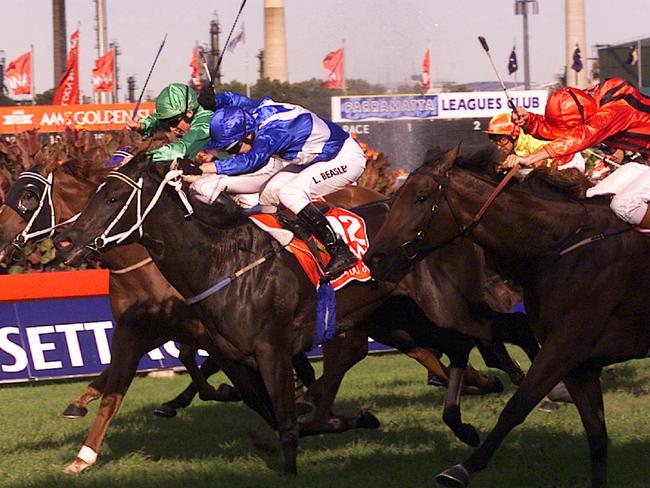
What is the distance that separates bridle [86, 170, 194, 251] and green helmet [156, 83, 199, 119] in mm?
1166

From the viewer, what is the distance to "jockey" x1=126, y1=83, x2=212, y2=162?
704cm

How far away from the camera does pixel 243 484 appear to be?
6.21 meters

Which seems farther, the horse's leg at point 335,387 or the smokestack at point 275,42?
the smokestack at point 275,42

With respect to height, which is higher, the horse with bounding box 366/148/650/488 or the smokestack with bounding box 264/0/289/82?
the smokestack with bounding box 264/0/289/82

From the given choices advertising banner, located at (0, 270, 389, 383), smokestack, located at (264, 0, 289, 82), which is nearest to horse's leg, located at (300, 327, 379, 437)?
advertising banner, located at (0, 270, 389, 383)

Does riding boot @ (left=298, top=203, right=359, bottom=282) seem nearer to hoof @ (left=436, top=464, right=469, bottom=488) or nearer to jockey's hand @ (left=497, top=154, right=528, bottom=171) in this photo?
jockey's hand @ (left=497, top=154, right=528, bottom=171)

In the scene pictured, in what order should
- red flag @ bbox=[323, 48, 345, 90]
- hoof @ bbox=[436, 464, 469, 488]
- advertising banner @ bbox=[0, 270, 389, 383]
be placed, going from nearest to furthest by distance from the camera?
hoof @ bbox=[436, 464, 469, 488] → advertising banner @ bbox=[0, 270, 389, 383] → red flag @ bbox=[323, 48, 345, 90]

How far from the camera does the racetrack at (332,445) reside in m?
6.31

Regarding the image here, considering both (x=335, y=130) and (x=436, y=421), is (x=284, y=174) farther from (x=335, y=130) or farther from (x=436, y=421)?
(x=436, y=421)

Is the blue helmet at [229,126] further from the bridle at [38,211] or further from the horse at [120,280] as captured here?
the bridle at [38,211]

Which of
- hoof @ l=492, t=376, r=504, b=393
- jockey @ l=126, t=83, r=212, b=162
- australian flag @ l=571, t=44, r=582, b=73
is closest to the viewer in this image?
jockey @ l=126, t=83, r=212, b=162

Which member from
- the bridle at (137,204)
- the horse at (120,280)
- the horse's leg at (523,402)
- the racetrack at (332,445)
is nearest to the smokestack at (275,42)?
the racetrack at (332,445)

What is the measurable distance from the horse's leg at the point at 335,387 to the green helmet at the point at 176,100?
1.65 metres

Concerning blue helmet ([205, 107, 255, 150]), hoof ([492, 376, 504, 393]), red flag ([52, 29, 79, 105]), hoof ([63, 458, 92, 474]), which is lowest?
hoof ([63, 458, 92, 474])
